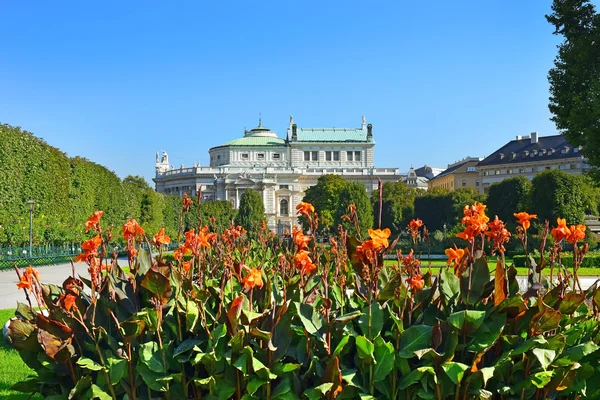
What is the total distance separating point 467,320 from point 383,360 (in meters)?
0.53

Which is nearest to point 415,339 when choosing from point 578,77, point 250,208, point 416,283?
point 416,283

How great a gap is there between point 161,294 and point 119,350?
0.43m

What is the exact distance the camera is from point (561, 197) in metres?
33.2

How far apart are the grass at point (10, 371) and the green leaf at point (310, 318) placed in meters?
3.01

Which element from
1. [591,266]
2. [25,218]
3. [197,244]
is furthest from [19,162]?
[197,244]

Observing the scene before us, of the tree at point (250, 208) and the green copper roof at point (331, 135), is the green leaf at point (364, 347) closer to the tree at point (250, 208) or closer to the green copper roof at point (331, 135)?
the tree at point (250, 208)

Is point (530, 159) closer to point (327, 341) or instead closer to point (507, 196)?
point (507, 196)

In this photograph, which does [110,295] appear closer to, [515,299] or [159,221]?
[515,299]

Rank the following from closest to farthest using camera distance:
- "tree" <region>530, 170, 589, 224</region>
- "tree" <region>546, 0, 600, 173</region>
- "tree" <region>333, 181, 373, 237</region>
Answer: "tree" <region>546, 0, 600, 173</region>, "tree" <region>530, 170, 589, 224</region>, "tree" <region>333, 181, 373, 237</region>

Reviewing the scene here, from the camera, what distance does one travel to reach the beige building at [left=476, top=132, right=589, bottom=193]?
251ft

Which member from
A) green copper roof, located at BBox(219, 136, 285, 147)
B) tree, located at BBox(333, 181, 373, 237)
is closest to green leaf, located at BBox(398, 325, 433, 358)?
tree, located at BBox(333, 181, 373, 237)

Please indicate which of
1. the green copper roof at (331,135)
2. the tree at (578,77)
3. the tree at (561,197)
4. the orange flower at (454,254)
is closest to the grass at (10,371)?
the orange flower at (454,254)

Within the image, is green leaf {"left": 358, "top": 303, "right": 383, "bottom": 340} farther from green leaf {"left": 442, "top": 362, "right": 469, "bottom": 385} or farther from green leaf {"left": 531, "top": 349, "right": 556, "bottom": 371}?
green leaf {"left": 531, "top": 349, "right": 556, "bottom": 371}

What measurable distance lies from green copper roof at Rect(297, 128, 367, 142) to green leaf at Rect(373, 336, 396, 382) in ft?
333
